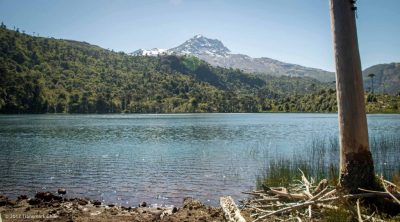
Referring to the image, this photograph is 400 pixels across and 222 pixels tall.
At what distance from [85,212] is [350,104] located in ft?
28.2

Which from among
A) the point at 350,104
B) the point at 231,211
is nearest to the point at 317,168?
the point at 231,211

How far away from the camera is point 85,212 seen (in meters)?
11.8

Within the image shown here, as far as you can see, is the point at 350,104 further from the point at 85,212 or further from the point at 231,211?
the point at 85,212

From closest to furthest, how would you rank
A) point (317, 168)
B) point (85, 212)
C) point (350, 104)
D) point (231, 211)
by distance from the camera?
point (350, 104)
point (231, 211)
point (85, 212)
point (317, 168)

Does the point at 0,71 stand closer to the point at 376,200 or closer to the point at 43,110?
the point at 43,110

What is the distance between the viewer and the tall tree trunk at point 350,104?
7.59 metres

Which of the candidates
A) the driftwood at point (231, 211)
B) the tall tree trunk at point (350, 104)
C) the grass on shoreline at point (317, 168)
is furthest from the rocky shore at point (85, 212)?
the grass on shoreline at point (317, 168)

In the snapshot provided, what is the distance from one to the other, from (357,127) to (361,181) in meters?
1.10

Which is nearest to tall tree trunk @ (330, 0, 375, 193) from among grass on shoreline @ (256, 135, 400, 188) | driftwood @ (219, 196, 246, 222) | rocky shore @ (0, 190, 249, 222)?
grass on shoreline @ (256, 135, 400, 188)

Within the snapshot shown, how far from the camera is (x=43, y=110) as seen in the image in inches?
7603

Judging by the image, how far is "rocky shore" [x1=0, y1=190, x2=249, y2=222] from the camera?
10.5 m

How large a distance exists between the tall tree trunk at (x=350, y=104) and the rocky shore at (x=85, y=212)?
288 centimetres

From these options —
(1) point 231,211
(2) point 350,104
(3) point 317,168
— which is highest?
(2) point 350,104

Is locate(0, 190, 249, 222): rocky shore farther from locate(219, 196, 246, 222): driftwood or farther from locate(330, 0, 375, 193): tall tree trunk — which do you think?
locate(330, 0, 375, 193): tall tree trunk
